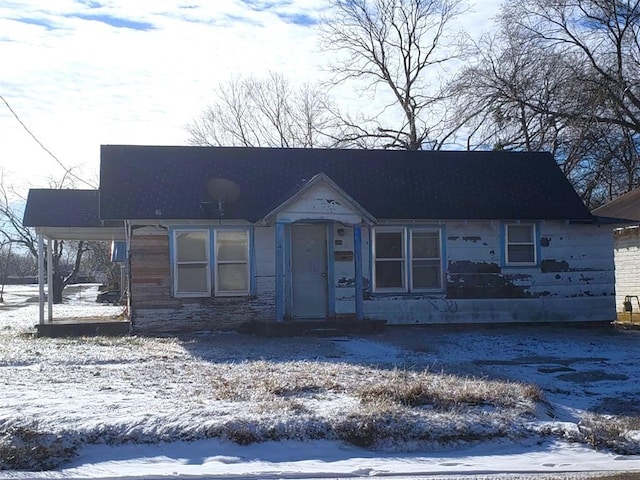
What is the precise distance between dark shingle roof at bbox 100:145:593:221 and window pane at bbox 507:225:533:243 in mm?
401

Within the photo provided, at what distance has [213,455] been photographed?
7605mm


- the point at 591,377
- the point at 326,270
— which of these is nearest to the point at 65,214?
the point at 326,270

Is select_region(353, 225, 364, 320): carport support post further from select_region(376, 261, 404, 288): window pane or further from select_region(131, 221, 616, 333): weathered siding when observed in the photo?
select_region(376, 261, 404, 288): window pane

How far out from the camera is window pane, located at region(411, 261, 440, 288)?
18078 mm

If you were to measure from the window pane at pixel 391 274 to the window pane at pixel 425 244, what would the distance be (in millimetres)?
505

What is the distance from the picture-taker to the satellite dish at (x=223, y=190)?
1758cm

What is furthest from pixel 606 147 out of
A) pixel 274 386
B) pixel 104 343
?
pixel 274 386

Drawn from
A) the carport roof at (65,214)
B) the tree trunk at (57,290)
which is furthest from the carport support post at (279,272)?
the tree trunk at (57,290)

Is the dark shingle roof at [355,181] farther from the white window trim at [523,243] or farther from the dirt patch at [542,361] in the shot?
the dirt patch at [542,361]

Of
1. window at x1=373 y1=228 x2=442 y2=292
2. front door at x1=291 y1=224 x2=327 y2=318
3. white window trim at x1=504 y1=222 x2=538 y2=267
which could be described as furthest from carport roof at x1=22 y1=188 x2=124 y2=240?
white window trim at x1=504 y1=222 x2=538 y2=267

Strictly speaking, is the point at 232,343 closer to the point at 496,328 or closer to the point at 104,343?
the point at 104,343

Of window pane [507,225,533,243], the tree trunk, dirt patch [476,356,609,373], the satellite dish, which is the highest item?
the satellite dish

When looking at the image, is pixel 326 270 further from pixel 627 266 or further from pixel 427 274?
pixel 627 266

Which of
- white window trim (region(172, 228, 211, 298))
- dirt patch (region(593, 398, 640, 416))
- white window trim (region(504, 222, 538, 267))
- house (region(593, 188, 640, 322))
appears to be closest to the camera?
dirt patch (region(593, 398, 640, 416))
